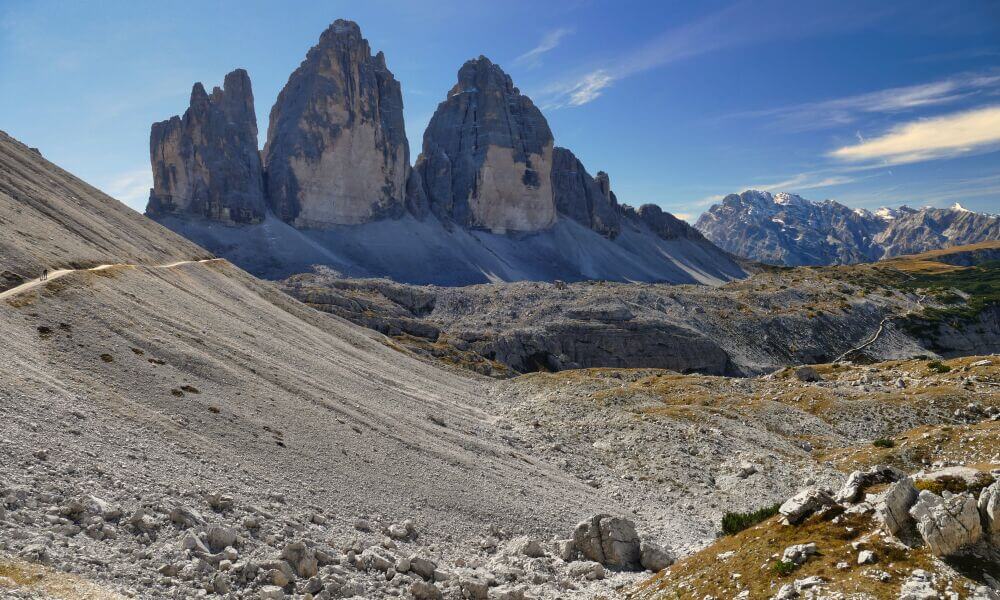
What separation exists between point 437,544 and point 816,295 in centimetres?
10912

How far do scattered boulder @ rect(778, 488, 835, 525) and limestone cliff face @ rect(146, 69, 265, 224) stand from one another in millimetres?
139125

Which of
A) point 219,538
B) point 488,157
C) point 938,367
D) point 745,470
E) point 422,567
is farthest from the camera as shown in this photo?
point 488,157

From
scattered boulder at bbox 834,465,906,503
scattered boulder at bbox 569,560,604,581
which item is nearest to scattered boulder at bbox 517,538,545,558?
scattered boulder at bbox 569,560,604,581

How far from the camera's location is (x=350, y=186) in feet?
485

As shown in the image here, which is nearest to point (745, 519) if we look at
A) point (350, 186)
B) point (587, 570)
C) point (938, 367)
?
point (587, 570)

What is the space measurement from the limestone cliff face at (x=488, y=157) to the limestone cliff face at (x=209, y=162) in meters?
48.9

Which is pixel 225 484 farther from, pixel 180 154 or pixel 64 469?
pixel 180 154

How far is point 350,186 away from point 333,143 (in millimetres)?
10977

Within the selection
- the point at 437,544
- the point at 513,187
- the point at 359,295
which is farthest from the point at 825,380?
the point at 513,187

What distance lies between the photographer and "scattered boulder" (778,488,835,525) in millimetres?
Result: 13867

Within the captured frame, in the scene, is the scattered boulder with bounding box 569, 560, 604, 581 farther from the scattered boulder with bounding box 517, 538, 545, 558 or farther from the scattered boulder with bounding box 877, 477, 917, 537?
the scattered boulder with bounding box 877, 477, 917, 537

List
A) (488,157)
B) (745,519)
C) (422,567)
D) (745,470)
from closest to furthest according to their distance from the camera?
(422,567) → (745,519) → (745,470) → (488,157)

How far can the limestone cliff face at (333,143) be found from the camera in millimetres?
144125

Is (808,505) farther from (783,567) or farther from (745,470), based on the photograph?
(745,470)
